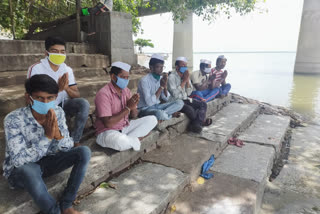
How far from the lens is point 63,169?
6.94 ft

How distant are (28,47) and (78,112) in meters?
2.92

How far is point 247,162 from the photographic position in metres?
3.56

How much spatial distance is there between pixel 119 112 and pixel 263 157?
2483 millimetres

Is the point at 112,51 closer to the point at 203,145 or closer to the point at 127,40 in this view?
the point at 127,40

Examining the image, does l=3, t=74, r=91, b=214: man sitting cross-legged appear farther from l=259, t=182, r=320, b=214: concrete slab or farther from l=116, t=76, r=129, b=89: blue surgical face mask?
l=259, t=182, r=320, b=214: concrete slab

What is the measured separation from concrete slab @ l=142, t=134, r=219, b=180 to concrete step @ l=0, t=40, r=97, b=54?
3294mm

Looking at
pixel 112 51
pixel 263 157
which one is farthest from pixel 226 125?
pixel 112 51

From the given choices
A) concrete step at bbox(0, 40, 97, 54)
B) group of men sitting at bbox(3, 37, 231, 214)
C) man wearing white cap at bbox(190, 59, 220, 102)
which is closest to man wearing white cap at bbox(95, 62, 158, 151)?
group of men sitting at bbox(3, 37, 231, 214)

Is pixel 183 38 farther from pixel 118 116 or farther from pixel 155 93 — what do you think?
pixel 118 116

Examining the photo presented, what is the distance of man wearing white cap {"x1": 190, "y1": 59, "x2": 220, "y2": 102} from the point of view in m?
5.26

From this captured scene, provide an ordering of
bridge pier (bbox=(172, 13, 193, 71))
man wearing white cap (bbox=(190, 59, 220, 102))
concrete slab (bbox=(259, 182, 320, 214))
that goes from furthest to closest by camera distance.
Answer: bridge pier (bbox=(172, 13, 193, 71)) → man wearing white cap (bbox=(190, 59, 220, 102)) → concrete slab (bbox=(259, 182, 320, 214))

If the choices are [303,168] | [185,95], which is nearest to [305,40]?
[303,168]

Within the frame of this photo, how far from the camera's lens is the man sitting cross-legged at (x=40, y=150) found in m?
1.77

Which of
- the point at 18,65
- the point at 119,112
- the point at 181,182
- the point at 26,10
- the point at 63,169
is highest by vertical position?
the point at 26,10
